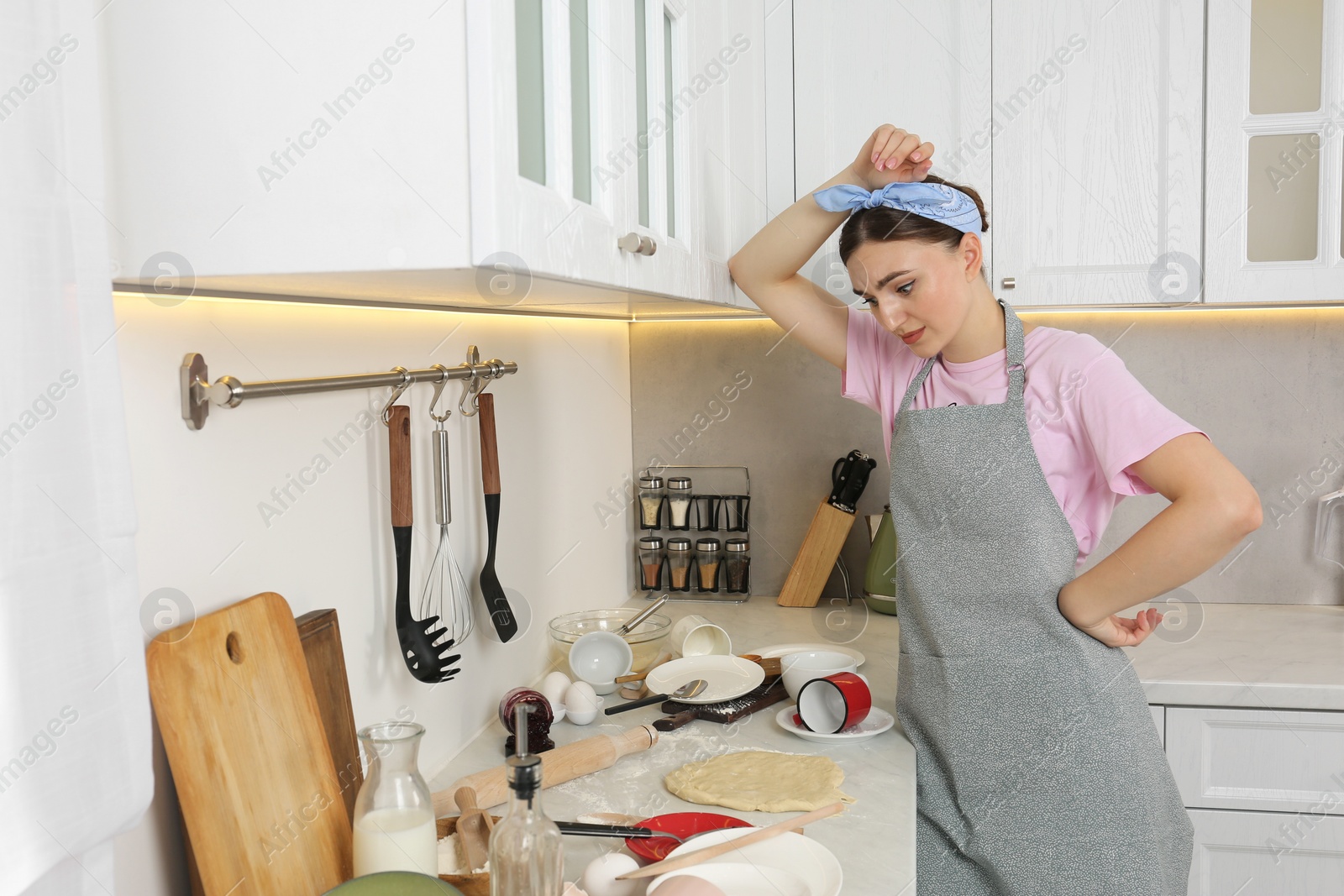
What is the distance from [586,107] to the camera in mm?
936

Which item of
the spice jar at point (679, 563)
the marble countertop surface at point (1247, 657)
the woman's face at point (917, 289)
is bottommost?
the marble countertop surface at point (1247, 657)

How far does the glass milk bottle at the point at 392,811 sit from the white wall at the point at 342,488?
16 cm

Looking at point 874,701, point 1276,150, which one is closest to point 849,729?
point 874,701

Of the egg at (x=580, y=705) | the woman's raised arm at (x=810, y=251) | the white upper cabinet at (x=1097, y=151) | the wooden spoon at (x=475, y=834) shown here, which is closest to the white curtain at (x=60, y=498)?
the wooden spoon at (x=475, y=834)

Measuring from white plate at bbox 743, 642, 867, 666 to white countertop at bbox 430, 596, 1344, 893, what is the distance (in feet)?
0.17

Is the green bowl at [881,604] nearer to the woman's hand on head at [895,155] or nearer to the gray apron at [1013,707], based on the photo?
the gray apron at [1013,707]

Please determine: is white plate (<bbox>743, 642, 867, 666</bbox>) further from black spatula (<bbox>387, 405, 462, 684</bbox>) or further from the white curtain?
the white curtain

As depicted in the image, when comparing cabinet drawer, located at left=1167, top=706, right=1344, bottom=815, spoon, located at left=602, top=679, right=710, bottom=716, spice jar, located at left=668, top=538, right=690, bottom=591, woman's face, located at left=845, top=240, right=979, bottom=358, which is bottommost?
cabinet drawer, located at left=1167, top=706, right=1344, bottom=815

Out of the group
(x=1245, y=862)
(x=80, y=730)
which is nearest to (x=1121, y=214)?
(x=1245, y=862)

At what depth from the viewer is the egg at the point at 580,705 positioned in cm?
150

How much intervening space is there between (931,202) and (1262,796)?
48.6 inches

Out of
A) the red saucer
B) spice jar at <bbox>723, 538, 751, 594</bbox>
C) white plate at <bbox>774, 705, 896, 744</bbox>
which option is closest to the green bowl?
spice jar at <bbox>723, 538, 751, 594</bbox>

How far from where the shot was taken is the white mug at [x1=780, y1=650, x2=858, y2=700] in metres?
1.56

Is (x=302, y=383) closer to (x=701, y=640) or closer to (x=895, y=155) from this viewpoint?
(x=895, y=155)
